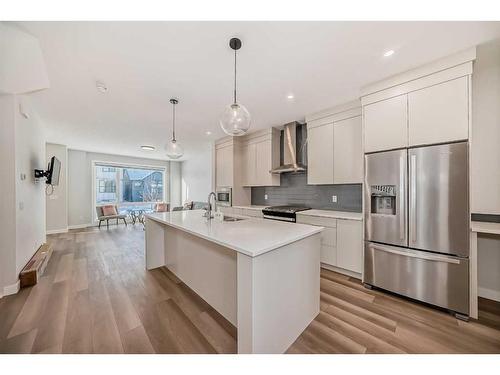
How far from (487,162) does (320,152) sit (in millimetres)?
1925

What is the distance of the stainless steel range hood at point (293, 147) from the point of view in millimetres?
3889

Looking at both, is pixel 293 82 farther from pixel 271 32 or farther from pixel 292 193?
pixel 292 193

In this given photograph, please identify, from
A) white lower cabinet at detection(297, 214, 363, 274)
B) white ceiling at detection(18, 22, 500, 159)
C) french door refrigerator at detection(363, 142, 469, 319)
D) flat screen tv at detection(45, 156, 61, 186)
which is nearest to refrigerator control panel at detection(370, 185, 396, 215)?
french door refrigerator at detection(363, 142, 469, 319)

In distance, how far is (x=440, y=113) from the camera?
1.98 meters

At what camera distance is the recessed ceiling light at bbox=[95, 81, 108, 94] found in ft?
7.86

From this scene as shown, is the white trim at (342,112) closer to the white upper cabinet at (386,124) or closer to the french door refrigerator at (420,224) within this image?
the white upper cabinet at (386,124)

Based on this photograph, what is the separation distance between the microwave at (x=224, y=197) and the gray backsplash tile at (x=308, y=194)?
0.71m

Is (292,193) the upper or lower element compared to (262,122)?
lower

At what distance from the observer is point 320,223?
3080 millimetres

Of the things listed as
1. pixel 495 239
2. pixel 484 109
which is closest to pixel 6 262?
pixel 495 239

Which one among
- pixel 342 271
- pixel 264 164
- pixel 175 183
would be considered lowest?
pixel 342 271

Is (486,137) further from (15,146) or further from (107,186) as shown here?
(107,186)

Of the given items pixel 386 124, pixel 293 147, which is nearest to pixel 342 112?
pixel 386 124
